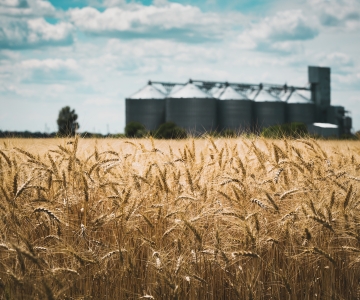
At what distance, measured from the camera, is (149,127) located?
171ft

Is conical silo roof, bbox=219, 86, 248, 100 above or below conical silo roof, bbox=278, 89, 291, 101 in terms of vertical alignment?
below

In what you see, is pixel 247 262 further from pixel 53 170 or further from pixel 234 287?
pixel 53 170

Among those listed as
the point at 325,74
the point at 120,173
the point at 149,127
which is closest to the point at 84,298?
the point at 120,173

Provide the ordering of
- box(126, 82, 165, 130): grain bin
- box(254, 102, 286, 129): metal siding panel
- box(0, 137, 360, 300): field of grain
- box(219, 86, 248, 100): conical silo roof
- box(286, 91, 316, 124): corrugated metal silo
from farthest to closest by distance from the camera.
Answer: box(286, 91, 316, 124): corrugated metal silo, box(254, 102, 286, 129): metal siding panel, box(219, 86, 248, 100): conical silo roof, box(126, 82, 165, 130): grain bin, box(0, 137, 360, 300): field of grain

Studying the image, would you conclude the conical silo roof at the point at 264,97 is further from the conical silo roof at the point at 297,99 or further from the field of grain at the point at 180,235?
the field of grain at the point at 180,235

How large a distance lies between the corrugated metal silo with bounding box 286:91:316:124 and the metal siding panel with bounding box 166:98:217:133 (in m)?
11.3

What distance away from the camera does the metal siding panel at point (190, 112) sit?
50.6 metres

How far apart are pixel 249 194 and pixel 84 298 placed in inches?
61.9

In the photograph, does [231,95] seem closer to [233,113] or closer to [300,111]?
[233,113]

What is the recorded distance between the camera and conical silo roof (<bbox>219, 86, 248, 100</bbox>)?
54.0 meters

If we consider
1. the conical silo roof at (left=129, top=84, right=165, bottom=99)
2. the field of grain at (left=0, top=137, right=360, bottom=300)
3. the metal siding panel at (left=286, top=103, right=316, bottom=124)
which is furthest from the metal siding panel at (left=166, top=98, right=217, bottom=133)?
the field of grain at (left=0, top=137, right=360, bottom=300)

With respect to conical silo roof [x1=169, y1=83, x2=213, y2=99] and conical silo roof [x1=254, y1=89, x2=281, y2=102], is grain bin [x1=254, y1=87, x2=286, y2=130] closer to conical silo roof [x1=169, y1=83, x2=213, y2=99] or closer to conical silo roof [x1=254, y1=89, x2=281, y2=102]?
conical silo roof [x1=254, y1=89, x2=281, y2=102]

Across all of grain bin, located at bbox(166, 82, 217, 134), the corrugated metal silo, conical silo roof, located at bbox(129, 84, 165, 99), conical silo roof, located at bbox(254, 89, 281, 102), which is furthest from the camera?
the corrugated metal silo

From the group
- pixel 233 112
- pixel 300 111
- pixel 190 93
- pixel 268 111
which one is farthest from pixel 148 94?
pixel 300 111
